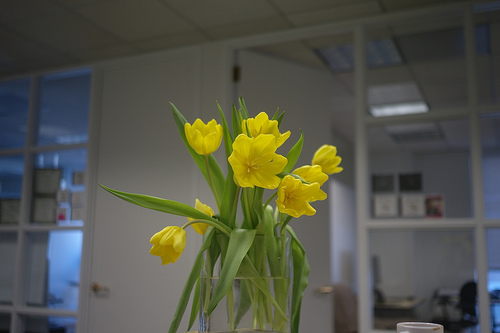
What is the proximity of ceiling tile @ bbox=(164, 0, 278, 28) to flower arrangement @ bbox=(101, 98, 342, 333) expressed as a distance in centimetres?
188

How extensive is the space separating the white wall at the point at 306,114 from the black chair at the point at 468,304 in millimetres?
856

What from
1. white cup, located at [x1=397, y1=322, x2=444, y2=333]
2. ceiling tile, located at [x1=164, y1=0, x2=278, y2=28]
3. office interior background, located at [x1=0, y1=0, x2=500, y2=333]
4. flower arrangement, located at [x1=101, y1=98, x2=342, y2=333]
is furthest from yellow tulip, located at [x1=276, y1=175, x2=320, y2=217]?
ceiling tile, located at [x1=164, y1=0, x2=278, y2=28]

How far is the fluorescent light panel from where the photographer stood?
268 cm

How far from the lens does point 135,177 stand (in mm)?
3346

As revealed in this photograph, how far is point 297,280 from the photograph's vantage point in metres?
0.99

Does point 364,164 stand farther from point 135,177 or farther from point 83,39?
point 83,39

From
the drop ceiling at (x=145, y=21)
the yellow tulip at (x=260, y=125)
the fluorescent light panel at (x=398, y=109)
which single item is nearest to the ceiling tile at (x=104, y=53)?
the drop ceiling at (x=145, y=21)

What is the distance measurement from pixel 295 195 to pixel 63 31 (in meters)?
2.69

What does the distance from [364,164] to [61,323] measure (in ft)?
7.66

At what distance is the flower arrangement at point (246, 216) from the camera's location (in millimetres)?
867

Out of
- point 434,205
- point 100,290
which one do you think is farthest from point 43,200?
point 434,205

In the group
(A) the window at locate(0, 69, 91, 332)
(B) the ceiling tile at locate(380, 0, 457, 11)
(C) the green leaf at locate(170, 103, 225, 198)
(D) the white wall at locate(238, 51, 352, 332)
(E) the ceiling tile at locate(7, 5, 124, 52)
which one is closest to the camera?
(C) the green leaf at locate(170, 103, 225, 198)

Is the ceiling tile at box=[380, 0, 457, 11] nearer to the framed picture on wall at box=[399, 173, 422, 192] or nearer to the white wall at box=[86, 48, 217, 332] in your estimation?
the framed picture on wall at box=[399, 173, 422, 192]

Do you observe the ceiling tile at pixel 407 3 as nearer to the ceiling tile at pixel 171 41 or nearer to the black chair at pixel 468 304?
the ceiling tile at pixel 171 41
